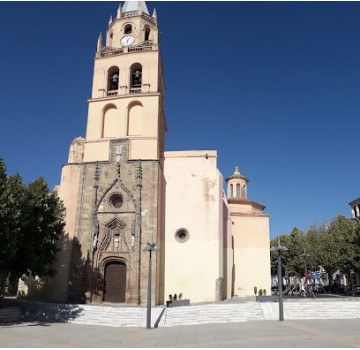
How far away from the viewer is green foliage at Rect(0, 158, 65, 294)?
56.3 ft

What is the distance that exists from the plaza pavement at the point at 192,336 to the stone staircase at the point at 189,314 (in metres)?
1.24

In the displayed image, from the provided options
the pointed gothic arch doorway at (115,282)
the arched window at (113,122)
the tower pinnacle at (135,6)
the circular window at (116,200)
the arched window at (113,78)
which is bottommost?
the pointed gothic arch doorway at (115,282)

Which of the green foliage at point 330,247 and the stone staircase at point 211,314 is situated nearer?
the stone staircase at point 211,314

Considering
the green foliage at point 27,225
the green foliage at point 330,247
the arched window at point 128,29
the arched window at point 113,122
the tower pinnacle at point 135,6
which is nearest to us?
the green foliage at point 27,225

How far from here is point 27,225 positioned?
19.1 metres

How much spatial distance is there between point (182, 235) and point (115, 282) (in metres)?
5.24

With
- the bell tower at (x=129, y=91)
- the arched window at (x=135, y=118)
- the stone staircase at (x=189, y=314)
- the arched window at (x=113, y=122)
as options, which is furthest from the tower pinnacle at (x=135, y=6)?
the stone staircase at (x=189, y=314)

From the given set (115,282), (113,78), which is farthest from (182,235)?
(113,78)

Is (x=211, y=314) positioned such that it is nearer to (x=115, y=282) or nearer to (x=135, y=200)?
(x=115, y=282)

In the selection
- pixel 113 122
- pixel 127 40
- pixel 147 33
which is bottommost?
pixel 113 122

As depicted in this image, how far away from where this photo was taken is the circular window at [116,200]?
956 inches

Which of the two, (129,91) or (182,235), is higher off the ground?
(129,91)

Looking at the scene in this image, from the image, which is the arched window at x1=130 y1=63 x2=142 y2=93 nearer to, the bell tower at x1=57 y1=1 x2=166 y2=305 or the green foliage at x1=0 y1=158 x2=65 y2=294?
the bell tower at x1=57 y1=1 x2=166 y2=305

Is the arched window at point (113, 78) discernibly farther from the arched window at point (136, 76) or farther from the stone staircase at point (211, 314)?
the stone staircase at point (211, 314)
